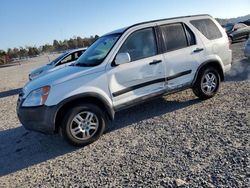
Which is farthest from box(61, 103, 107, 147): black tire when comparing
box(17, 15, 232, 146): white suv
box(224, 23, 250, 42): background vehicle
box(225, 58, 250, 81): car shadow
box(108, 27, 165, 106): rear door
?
box(224, 23, 250, 42): background vehicle

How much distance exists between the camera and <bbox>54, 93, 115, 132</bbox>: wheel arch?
205 inches

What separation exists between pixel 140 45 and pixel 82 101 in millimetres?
1645

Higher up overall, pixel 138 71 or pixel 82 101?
pixel 138 71

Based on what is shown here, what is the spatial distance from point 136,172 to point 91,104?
1779 mm

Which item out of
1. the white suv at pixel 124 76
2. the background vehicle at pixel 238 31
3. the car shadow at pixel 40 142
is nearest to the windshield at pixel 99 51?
the white suv at pixel 124 76

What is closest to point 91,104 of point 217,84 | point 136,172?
point 136,172

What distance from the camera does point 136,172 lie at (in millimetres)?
4117

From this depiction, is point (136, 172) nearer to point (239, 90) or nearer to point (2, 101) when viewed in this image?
point (239, 90)

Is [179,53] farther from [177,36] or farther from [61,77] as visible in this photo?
[61,77]

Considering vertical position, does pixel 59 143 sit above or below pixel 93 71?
below

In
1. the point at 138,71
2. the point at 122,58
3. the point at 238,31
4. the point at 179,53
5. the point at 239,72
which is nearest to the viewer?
the point at 122,58

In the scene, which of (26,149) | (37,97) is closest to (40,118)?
(37,97)

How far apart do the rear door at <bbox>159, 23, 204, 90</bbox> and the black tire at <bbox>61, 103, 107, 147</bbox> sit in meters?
1.70

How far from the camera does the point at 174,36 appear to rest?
21.4 feet
